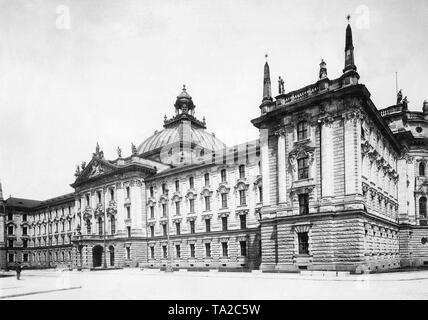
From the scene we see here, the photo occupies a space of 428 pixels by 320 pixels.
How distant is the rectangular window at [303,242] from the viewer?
115 feet

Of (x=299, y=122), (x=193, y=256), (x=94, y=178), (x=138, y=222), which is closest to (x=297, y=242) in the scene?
(x=299, y=122)

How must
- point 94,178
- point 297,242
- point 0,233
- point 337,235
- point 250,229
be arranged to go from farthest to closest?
point 0,233 < point 94,178 < point 250,229 < point 297,242 < point 337,235

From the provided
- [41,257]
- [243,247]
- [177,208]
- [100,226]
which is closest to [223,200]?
[243,247]

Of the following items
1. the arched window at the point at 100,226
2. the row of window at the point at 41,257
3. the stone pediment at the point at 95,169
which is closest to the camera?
the stone pediment at the point at 95,169

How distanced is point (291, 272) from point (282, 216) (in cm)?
518

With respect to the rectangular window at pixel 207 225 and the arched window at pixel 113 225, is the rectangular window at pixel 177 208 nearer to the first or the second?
the rectangular window at pixel 207 225

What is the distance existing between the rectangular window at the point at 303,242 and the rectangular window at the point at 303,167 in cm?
525

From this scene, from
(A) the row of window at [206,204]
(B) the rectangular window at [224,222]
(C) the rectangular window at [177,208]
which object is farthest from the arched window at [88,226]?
(B) the rectangular window at [224,222]

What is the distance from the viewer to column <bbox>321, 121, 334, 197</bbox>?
113ft

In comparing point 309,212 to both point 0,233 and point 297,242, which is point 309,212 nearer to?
point 297,242

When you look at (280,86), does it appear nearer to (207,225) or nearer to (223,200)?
(223,200)

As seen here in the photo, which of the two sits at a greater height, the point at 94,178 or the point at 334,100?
the point at 334,100

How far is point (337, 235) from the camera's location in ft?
109

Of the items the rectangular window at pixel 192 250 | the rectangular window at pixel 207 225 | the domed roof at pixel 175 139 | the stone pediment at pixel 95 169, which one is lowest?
the rectangular window at pixel 192 250
